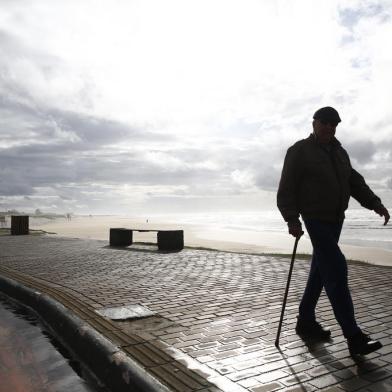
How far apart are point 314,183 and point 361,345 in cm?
139

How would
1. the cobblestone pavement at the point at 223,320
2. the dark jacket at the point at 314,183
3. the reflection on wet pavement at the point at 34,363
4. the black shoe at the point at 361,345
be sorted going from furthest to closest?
the dark jacket at the point at 314,183, the black shoe at the point at 361,345, the reflection on wet pavement at the point at 34,363, the cobblestone pavement at the point at 223,320

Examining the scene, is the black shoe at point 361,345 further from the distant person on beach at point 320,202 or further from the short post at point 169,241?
the short post at point 169,241

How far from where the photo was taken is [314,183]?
3736 millimetres

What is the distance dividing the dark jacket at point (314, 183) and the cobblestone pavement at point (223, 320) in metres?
1.16

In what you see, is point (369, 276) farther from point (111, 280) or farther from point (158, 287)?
point (111, 280)

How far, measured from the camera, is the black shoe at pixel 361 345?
328 cm

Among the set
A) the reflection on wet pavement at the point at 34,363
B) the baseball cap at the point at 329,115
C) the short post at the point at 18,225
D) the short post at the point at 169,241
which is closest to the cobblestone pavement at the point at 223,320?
the reflection on wet pavement at the point at 34,363

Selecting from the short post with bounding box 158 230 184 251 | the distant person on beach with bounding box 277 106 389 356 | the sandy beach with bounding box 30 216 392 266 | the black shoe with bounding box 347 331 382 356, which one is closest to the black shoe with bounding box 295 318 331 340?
the distant person on beach with bounding box 277 106 389 356

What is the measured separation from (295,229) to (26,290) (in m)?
4.12

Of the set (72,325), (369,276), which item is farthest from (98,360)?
(369,276)

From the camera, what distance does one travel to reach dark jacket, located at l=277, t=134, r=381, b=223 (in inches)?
146

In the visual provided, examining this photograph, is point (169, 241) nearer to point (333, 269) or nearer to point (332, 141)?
point (332, 141)

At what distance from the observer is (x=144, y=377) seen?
2.77m

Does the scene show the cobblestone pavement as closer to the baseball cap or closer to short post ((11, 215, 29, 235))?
the baseball cap
